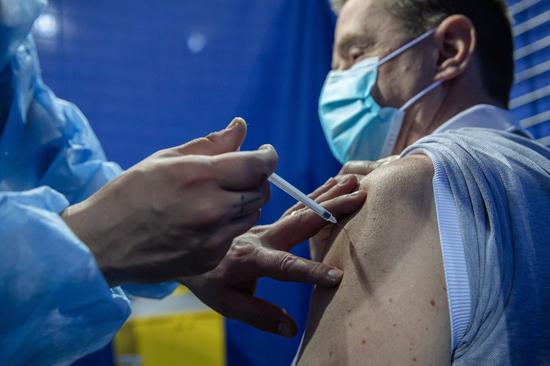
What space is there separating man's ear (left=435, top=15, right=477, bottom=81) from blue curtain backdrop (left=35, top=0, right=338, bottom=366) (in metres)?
0.75

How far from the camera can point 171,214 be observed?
27.1 inches

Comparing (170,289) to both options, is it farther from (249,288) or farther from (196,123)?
(196,123)

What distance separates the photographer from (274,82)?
2.12 metres

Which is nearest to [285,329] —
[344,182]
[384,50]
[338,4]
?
[344,182]

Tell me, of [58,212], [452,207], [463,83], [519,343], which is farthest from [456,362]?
[463,83]

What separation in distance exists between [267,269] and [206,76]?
1264 mm

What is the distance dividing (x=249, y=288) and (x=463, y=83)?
699 millimetres

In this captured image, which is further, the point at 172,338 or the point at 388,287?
the point at 172,338

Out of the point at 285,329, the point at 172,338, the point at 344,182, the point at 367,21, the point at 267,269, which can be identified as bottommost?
the point at 172,338

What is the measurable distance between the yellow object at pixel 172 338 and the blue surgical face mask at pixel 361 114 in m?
0.74

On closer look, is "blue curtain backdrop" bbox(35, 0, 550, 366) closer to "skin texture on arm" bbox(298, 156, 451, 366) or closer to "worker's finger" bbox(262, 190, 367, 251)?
"worker's finger" bbox(262, 190, 367, 251)

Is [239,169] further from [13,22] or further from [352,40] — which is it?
[352,40]

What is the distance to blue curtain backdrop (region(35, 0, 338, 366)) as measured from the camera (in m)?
1.97

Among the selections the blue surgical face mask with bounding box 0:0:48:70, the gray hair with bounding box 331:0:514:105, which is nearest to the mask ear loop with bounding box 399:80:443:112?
the gray hair with bounding box 331:0:514:105
